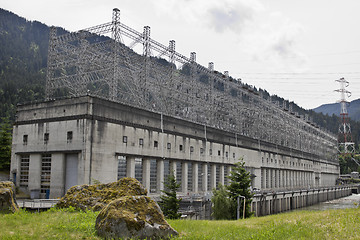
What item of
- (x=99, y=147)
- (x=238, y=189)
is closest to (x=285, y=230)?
(x=238, y=189)

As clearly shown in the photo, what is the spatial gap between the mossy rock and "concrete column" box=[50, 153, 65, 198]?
83.3ft

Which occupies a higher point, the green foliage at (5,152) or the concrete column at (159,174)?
the green foliage at (5,152)

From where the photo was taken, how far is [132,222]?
14406 millimetres

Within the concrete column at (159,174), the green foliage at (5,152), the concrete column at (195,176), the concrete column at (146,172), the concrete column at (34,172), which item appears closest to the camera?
the concrete column at (34,172)

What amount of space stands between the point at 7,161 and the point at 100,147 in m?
25.1

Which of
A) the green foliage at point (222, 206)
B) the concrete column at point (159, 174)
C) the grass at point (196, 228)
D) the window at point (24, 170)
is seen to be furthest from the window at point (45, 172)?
the grass at point (196, 228)

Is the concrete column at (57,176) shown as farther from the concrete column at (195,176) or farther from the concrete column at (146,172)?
the concrete column at (195,176)

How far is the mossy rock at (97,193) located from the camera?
2009cm

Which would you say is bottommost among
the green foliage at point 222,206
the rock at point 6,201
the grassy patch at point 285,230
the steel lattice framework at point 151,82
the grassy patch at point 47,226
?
the green foliage at point 222,206

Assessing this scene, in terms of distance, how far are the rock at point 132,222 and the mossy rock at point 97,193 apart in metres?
4.75

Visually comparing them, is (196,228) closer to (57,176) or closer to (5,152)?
(57,176)

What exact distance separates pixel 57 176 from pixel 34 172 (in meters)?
4.46

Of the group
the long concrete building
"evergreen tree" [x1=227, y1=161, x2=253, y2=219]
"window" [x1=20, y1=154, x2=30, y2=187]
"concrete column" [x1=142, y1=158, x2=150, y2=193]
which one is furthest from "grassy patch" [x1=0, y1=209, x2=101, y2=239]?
"window" [x1=20, y1=154, x2=30, y2=187]

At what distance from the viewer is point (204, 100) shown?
71875 mm
